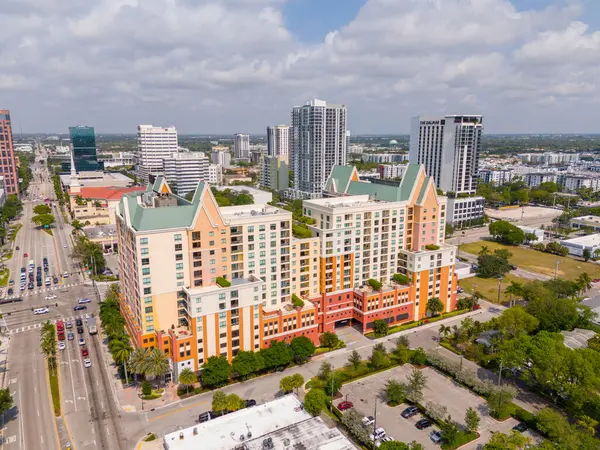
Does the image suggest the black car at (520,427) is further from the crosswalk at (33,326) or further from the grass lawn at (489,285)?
the crosswalk at (33,326)

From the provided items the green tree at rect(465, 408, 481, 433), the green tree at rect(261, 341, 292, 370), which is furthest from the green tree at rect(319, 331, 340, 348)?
the green tree at rect(465, 408, 481, 433)

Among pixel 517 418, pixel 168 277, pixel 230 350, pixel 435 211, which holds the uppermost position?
pixel 435 211

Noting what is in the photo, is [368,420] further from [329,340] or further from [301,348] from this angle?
[329,340]

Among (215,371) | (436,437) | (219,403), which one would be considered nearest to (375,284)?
(436,437)

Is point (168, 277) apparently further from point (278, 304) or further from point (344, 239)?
point (344, 239)

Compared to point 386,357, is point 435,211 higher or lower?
higher

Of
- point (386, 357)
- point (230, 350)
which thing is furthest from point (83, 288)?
point (386, 357)
